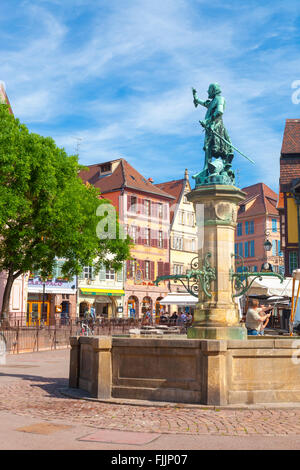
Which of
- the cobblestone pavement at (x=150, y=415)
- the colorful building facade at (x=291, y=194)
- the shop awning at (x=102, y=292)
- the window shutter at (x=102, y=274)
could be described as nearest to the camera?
the cobblestone pavement at (x=150, y=415)

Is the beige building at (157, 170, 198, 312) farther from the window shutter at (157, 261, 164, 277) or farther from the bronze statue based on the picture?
the bronze statue

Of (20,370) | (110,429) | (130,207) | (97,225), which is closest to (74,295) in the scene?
(130,207)

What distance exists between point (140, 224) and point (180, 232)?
620 centimetres

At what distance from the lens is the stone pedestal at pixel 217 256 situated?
40.1 feet

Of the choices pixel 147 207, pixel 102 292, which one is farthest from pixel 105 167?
pixel 102 292

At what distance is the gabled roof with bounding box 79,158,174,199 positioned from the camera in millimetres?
59656

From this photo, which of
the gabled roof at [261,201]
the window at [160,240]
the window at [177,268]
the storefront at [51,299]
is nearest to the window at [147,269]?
the window at [160,240]

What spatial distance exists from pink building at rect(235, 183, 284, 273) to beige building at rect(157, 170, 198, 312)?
9.80 m

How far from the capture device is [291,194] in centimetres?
4038

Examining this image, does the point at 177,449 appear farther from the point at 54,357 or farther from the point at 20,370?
the point at 54,357

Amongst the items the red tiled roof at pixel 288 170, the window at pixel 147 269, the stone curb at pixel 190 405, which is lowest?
the stone curb at pixel 190 405

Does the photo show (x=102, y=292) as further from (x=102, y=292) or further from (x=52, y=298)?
(x=52, y=298)

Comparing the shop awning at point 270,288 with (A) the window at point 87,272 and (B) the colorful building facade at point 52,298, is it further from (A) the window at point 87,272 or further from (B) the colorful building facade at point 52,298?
(A) the window at point 87,272

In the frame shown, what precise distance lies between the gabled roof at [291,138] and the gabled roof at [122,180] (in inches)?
725
